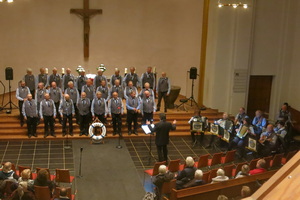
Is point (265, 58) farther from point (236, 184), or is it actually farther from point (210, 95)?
point (236, 184)

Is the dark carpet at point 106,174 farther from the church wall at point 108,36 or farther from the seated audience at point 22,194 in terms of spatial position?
the church wall at point 108,36

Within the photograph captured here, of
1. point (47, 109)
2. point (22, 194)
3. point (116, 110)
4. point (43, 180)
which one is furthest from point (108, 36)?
point (22, 194)

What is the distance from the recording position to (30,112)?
38.6 feet

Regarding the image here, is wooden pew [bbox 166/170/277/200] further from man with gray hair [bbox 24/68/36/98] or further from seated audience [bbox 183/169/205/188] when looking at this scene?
man with gray hair [bbox 24/68/36/98]

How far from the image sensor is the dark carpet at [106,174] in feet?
28.6

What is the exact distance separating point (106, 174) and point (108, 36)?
8.41 metres

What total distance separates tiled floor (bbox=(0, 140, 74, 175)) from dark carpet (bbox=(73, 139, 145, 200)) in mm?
312

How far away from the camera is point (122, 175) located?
978 centimetres

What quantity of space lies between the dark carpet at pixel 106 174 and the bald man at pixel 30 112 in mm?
1451

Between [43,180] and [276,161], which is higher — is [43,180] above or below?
above

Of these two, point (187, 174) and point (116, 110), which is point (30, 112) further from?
point (187, 174)

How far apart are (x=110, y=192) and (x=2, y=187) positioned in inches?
107

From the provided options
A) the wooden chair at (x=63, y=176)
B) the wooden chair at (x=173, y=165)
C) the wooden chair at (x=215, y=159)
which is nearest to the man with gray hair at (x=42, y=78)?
the wooden chair at (x=63, y=176)

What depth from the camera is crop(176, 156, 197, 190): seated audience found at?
743 centimetres
